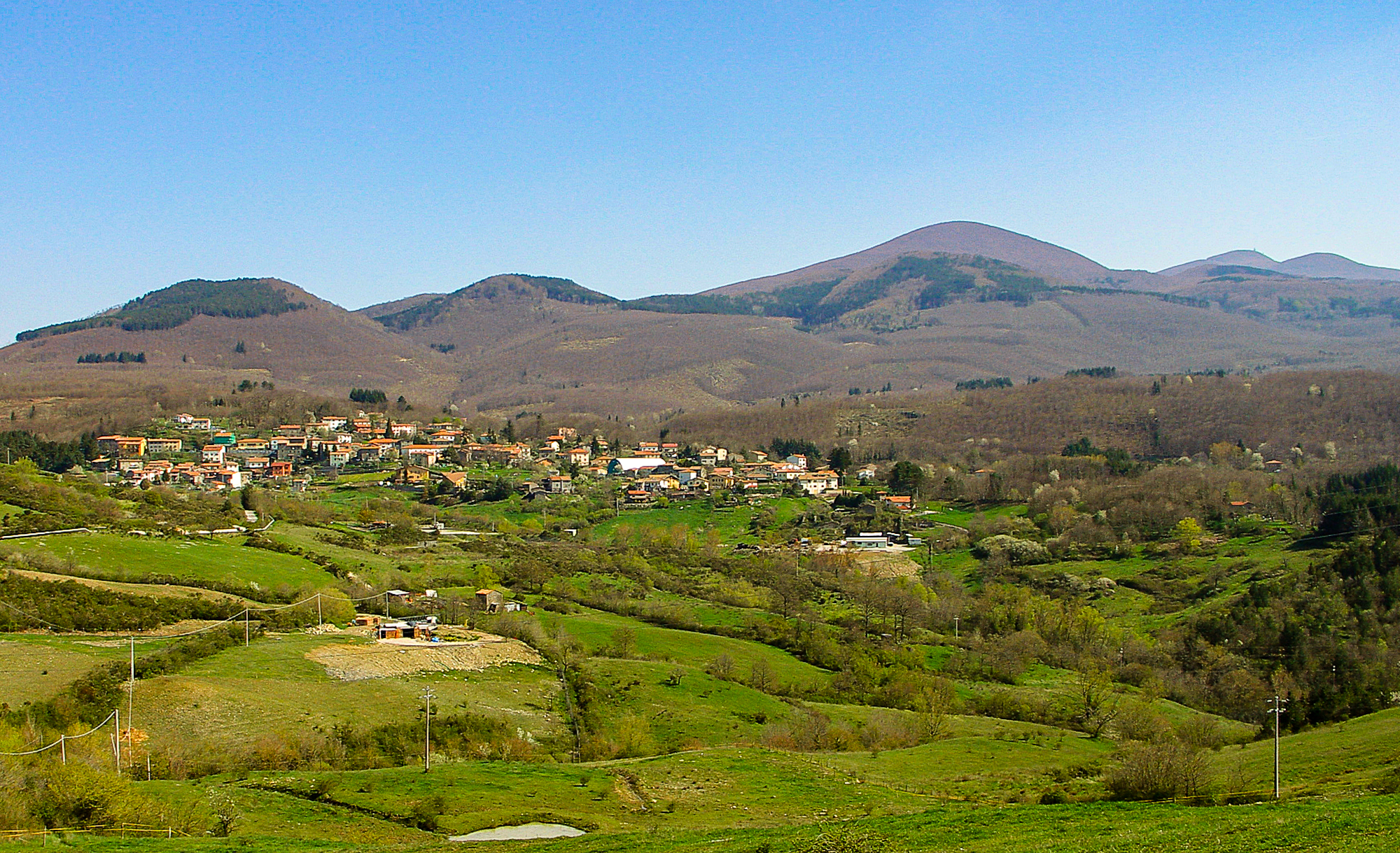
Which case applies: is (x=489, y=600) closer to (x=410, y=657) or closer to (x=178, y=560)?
(x=410, y=657)

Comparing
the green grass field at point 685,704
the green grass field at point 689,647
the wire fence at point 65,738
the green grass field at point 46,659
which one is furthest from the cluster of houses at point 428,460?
the wire fence at point 65,738

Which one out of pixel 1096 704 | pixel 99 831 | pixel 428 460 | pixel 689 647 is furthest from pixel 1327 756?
pixel 428 460

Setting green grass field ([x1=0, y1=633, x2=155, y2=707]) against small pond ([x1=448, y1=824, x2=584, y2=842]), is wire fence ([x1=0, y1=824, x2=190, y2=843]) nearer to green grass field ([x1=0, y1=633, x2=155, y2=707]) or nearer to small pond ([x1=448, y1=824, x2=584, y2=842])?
small pond ([x1=448, y1=824, x2=584, y2=842])

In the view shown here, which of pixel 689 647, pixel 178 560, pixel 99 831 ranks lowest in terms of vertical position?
pixel 689 647

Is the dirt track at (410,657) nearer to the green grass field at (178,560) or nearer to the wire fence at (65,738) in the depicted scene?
the wire fence at (65,738)

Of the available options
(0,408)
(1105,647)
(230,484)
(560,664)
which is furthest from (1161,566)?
(0,408)

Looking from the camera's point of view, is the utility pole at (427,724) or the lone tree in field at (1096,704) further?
the lone tree in field at (1096,704)

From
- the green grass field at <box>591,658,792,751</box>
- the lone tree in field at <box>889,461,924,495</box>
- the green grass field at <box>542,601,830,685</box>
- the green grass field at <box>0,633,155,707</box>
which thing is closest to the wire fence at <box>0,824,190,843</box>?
the green grass field at <box>0,633,155,707</box>
